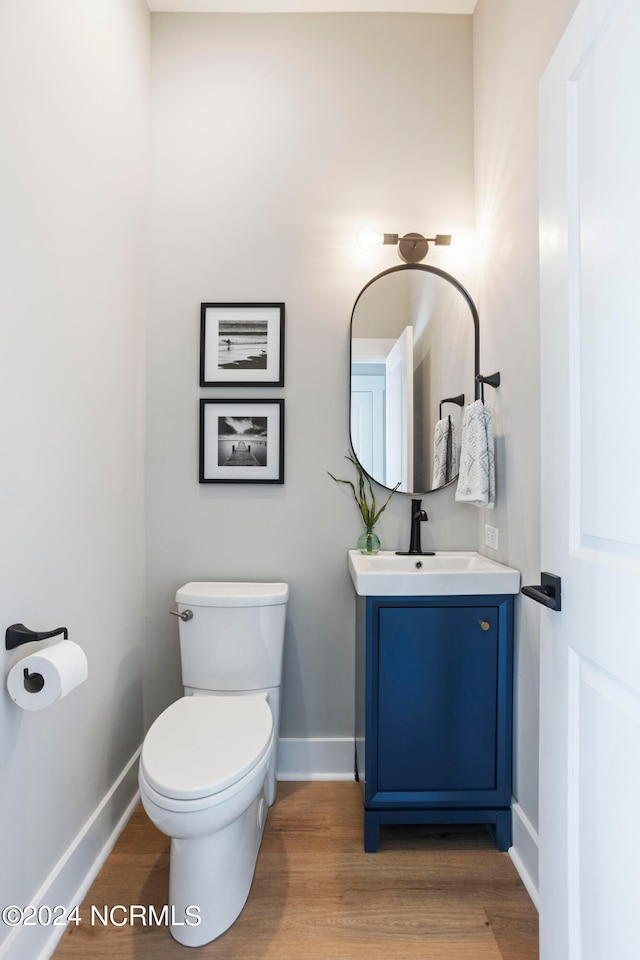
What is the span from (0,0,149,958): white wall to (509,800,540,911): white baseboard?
124 centimetres

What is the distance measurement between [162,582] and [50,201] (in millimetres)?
1339

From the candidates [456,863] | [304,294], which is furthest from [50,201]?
[456,863]

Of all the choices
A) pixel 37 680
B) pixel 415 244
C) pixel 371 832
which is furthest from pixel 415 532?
pixel 37 680

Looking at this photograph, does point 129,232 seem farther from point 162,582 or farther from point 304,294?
point 162,582

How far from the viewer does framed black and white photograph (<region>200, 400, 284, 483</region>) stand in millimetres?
2137

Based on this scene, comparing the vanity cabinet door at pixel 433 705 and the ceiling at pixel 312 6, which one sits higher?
the ceiling at pixel 312 6

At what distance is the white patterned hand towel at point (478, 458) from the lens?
1.83 meters

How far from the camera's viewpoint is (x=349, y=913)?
1.46 meters

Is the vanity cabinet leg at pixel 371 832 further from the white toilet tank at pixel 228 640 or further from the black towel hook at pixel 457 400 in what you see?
the black towel hook at pixel 457 400

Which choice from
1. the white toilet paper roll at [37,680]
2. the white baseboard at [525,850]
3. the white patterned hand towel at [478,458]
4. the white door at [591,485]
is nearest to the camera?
the white door at [591,485]

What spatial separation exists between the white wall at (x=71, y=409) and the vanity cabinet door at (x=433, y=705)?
874 mm

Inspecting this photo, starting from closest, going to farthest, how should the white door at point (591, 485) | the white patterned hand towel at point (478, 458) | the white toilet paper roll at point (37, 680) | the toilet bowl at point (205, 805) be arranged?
the white door at point (591, 485) < the white toilet paper roll at point (37, 680) < the toilet bowl at point (205, 805) < the white patterned hand towel at point (478, 458)

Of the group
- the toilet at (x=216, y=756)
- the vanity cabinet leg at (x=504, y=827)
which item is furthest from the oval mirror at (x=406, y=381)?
the vanity cabinet leg at (x=504, y=827)

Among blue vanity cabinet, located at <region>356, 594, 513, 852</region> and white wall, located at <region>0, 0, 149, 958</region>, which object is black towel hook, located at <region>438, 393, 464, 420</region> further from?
white wall, located at <region>0, 0, 149, 958</region>
